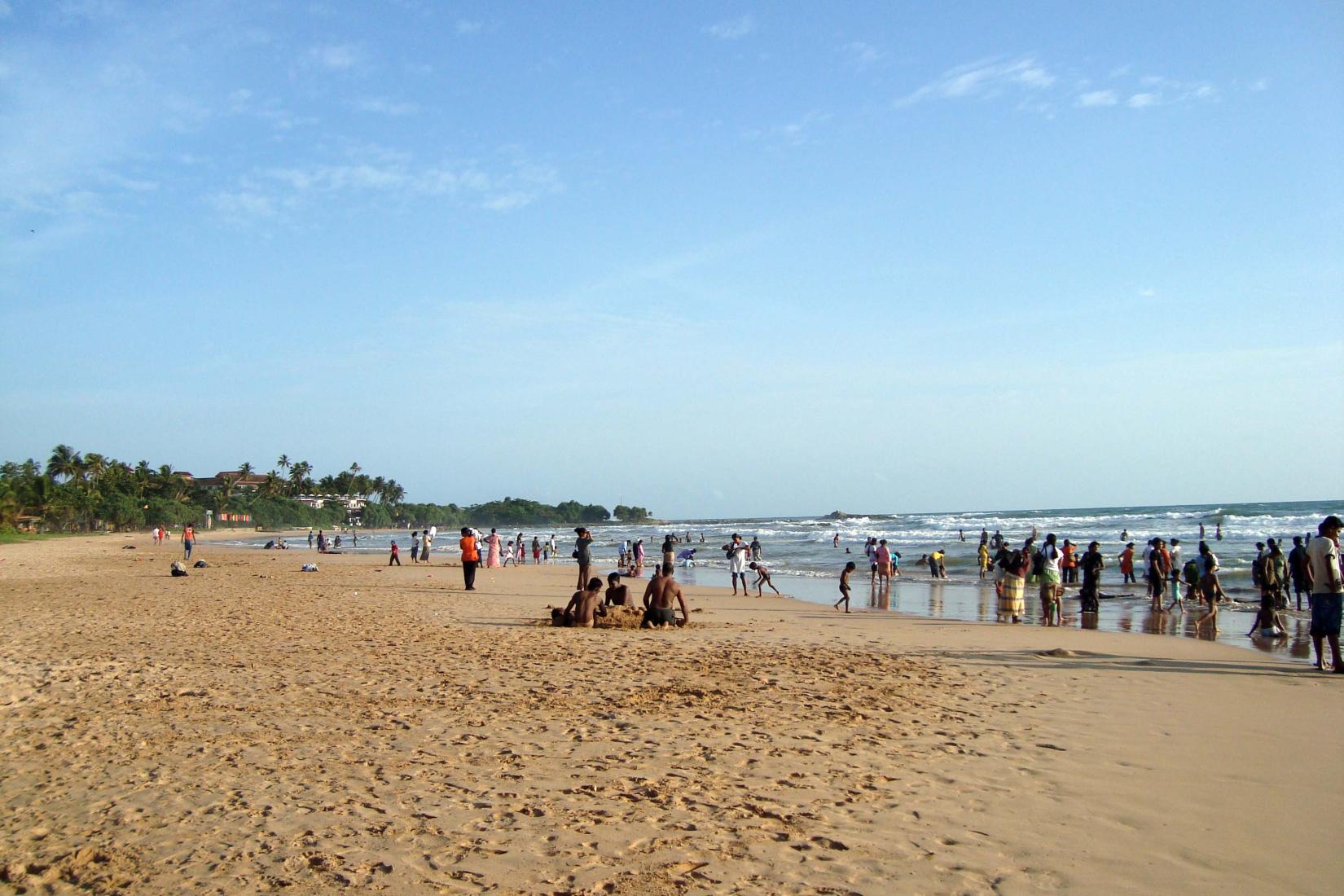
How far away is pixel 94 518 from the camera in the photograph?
8888 centimetres

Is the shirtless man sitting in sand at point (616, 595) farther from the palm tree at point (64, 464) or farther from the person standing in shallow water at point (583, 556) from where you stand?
the palm tree at point (64, 464)

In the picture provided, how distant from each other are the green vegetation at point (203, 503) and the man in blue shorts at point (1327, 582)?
6974 centimetres

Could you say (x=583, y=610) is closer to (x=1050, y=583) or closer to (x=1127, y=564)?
(x=1050, y=583)

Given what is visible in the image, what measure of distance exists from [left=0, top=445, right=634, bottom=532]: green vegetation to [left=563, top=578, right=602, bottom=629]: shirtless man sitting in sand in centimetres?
6073

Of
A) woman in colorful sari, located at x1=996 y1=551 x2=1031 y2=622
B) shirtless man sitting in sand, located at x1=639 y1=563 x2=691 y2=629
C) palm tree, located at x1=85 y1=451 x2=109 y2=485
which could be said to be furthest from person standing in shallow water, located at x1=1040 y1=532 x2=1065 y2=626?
palm tree, located at x1=85 y1=451 x2=109 y2=485

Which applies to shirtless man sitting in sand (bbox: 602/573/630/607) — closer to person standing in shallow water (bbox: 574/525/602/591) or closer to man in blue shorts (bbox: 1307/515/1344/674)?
person standing in shallow water (bbox: 574/525/602/591)

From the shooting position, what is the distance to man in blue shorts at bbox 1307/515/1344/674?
Result: 1001 centimetres

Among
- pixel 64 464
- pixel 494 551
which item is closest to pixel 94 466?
pixel 64 464

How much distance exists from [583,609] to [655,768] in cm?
806

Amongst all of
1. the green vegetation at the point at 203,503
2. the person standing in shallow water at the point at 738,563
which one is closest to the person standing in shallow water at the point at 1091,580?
the person standing in shallow water at the point at 738,563

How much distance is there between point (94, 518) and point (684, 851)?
4013 inches

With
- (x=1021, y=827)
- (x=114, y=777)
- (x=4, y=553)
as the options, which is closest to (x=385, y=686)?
Answer: (x=114, y=777)

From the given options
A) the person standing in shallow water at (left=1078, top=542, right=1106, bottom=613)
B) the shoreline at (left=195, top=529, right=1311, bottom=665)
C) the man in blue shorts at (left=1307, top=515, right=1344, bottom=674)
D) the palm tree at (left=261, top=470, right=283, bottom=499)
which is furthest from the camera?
the palm tree at (left=261, top=470, right=283, bottom=499)

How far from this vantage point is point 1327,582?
10.1 m
